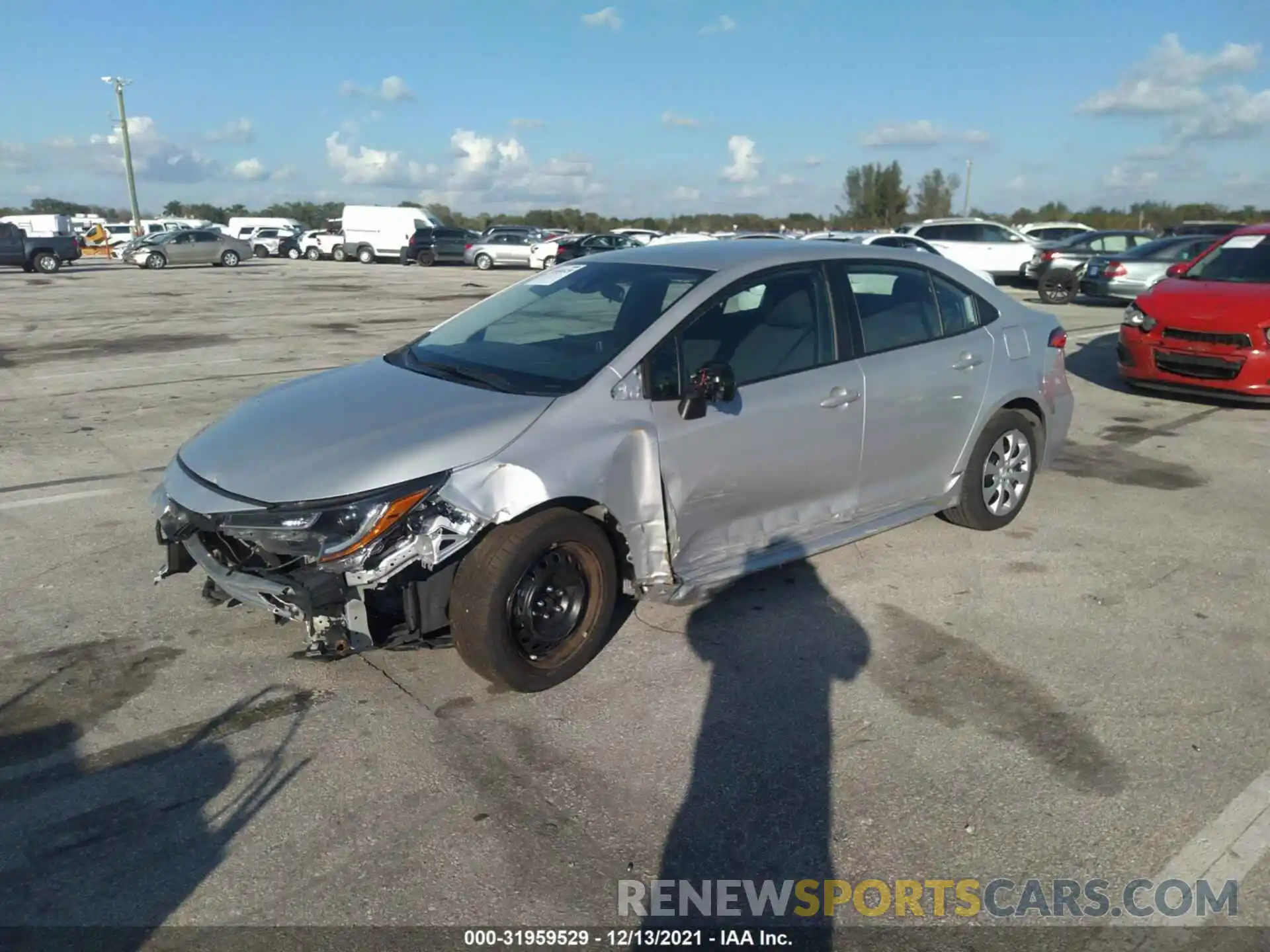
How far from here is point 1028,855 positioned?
3068mm

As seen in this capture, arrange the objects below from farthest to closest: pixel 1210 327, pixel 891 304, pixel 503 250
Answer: pixel 503 250 → pixel 1210 327 → pixel 891 304

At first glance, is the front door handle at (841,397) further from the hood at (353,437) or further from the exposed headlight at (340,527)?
the exposed headlight at (340,527)

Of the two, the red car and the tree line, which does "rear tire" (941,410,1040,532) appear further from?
the tree line

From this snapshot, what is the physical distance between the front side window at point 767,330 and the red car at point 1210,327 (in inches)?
235

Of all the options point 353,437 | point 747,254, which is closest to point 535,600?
point 353,437

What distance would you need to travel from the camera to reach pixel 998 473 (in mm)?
5891

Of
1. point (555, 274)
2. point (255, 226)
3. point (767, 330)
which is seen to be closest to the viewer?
point (767, 330)

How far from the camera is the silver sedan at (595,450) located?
3648 mm

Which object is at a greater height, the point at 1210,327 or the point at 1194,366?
the point at 1210,327

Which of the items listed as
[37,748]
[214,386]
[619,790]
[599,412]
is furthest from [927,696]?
[214,386]

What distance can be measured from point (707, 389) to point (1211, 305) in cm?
726

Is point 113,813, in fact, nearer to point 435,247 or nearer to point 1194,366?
point 1194,366

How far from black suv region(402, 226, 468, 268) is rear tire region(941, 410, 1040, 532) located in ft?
120

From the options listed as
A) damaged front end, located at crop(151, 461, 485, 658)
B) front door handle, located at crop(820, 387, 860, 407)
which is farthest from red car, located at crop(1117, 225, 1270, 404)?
damaged front end, located at crop(151, 461, 485, 658)
